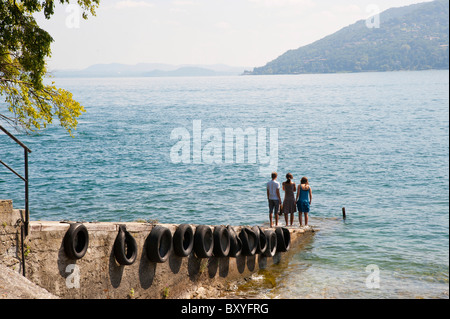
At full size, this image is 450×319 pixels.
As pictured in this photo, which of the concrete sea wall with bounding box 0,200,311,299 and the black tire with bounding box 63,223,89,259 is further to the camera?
the black tire with bounding box 63,223,89,259

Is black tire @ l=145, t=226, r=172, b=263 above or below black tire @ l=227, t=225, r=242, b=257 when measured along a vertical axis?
above

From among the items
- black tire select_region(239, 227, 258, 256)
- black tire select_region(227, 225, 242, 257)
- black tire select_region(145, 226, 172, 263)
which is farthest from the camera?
black tire select_region(239, 227, 258, 256)

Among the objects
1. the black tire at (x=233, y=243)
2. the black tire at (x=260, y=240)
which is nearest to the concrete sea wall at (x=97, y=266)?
the black tire at (x=233, y=243)

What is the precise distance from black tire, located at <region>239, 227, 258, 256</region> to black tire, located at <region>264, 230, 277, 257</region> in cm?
80

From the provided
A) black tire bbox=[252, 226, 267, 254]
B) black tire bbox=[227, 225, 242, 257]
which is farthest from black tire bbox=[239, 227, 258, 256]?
black tire bbox=[227, 225, 242, 257]

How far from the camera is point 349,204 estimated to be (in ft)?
81.4

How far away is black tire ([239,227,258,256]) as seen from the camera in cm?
1245

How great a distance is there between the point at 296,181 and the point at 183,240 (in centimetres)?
2079

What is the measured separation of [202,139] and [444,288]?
4230cm

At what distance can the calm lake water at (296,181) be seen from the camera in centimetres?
1451

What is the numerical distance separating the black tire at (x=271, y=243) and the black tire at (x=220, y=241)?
6.71 feet

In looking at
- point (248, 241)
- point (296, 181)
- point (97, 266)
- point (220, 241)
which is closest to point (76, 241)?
point (97, 266)

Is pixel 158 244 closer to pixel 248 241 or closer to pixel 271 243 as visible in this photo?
pixel 248 241

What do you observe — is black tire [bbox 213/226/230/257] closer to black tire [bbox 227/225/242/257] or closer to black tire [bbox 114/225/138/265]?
black tire [bbox 227/225/242/257]
